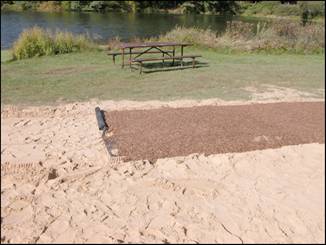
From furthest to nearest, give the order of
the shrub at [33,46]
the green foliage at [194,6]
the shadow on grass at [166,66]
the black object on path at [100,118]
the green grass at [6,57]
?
the green foliage at [194,6] → the shrub at [33,46] → the green grass at [6,57] → the shadow on grass at [166,66] → the black object on path at [100,118]

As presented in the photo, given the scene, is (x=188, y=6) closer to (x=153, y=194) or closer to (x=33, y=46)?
(x=33, y=46)

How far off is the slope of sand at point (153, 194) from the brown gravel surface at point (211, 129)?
0.81ft

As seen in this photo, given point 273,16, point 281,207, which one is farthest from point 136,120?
point 273,16

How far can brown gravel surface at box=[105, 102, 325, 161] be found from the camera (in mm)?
5711

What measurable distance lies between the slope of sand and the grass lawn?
241cm

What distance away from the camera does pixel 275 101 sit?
8195 mm

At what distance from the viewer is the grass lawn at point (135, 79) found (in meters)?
8.33

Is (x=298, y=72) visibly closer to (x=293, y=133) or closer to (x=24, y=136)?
(x=293, y=133)

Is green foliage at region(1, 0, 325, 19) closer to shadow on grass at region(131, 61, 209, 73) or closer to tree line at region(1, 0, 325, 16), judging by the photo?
tree line at region(1, 0, 325, 16)

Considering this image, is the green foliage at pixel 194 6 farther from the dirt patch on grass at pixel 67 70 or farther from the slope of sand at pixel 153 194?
the slope of sand at pixel 153 194

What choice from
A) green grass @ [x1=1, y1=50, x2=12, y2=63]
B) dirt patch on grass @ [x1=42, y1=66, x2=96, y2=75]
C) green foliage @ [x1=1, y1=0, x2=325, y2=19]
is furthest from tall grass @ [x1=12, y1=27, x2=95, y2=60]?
green foliage @ [x1=1, y1=0, x2=325, y2=19]

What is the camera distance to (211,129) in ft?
21.0

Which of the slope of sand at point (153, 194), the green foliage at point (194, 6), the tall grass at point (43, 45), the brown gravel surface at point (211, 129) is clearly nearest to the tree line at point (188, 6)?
the green foliage at point (194, 6)

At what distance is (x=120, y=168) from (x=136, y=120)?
65.6 inches
